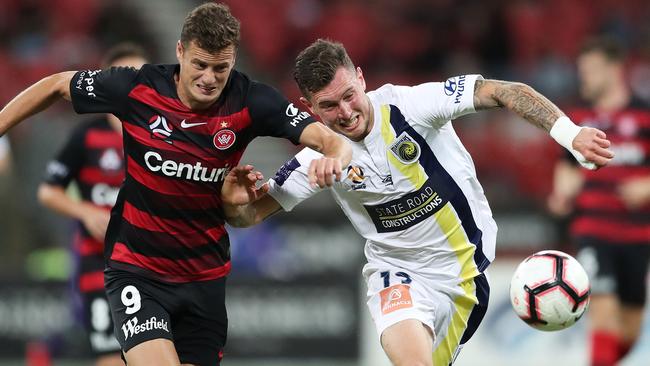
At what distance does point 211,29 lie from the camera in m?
4.95

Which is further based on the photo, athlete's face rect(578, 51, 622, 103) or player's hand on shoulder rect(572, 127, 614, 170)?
athlete's face rect(578, 51, 622, 103)

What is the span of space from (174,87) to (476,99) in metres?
1.45

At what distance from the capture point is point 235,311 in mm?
10102

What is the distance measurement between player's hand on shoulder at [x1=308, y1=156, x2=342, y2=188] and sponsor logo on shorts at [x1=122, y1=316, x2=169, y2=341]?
1.08 meters

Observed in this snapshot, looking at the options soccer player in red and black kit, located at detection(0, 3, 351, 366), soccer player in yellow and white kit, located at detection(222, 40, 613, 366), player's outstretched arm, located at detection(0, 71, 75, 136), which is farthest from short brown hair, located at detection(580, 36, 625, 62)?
player's outstretched arm, located at detection(0, 71, 75, 136)

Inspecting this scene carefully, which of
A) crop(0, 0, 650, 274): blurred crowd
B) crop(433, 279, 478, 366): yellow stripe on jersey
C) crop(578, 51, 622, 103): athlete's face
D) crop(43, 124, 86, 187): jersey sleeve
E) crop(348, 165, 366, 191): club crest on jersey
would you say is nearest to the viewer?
crop(348, 165, 366, 191): club crest on jersey

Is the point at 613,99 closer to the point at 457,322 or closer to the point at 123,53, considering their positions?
the point at 457,322

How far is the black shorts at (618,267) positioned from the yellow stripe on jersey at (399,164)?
312cm

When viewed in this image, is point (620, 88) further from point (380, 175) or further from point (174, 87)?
point (174, 87)

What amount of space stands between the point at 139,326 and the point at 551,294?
2.08 metres

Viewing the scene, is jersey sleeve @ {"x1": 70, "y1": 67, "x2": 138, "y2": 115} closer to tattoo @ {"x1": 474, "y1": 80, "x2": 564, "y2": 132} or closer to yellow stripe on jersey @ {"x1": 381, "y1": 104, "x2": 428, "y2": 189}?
yellow stripe on jersey @ {"x1": 381, "y1": 104, "x2": 428, "y2": 189}

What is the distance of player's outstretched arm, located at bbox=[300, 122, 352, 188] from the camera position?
4617 millimetres

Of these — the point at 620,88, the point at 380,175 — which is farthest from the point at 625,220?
the point at 380,175

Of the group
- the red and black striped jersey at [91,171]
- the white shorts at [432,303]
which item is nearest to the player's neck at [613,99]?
the white shorts at [432,303]
